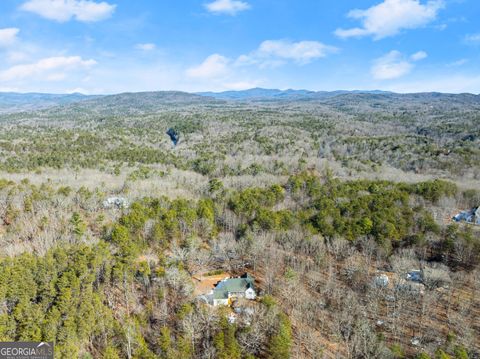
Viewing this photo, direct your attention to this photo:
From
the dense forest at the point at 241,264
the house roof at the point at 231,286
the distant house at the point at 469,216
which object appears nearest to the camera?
the dense forest at the point at 241,264

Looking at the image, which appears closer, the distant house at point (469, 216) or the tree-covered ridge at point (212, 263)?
the tree-covered ridge at point (212, 263)

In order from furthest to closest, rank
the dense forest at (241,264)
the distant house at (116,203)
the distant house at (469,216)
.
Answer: the distant house at (116,203) → the distant house at (469,216) → the dense forest at (241,264)

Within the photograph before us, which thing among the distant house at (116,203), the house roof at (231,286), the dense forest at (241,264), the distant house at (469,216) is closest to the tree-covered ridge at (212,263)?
the dense forest at (241,264)

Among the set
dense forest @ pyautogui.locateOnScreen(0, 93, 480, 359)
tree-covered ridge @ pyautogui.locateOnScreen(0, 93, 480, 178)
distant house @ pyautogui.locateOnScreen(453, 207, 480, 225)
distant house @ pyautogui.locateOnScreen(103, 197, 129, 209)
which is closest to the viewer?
dense forest @ pyautogui.locateOnScreen(0, 93, 480, 359)

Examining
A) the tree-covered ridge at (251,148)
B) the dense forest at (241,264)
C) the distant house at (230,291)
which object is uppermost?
the tree-covered ridge at (251,148)

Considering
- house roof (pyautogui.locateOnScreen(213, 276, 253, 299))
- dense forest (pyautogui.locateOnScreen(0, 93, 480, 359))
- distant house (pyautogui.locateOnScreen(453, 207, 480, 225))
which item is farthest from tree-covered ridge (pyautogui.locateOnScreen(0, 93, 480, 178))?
house roof (pyautogui.locateOnScreen(213, 276, 253, 299))

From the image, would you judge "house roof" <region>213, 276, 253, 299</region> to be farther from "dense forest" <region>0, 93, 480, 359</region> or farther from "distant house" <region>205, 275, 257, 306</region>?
"dense forest" <region>0, 93, 480, 359</region>

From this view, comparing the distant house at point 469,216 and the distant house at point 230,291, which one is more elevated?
the distant house at point 469,216

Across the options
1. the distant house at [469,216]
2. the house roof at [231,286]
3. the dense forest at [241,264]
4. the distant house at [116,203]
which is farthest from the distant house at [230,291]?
the distant house at [469,216]

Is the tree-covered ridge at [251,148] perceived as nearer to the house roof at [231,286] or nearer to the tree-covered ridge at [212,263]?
the tree-covered ridge at [212,263]
